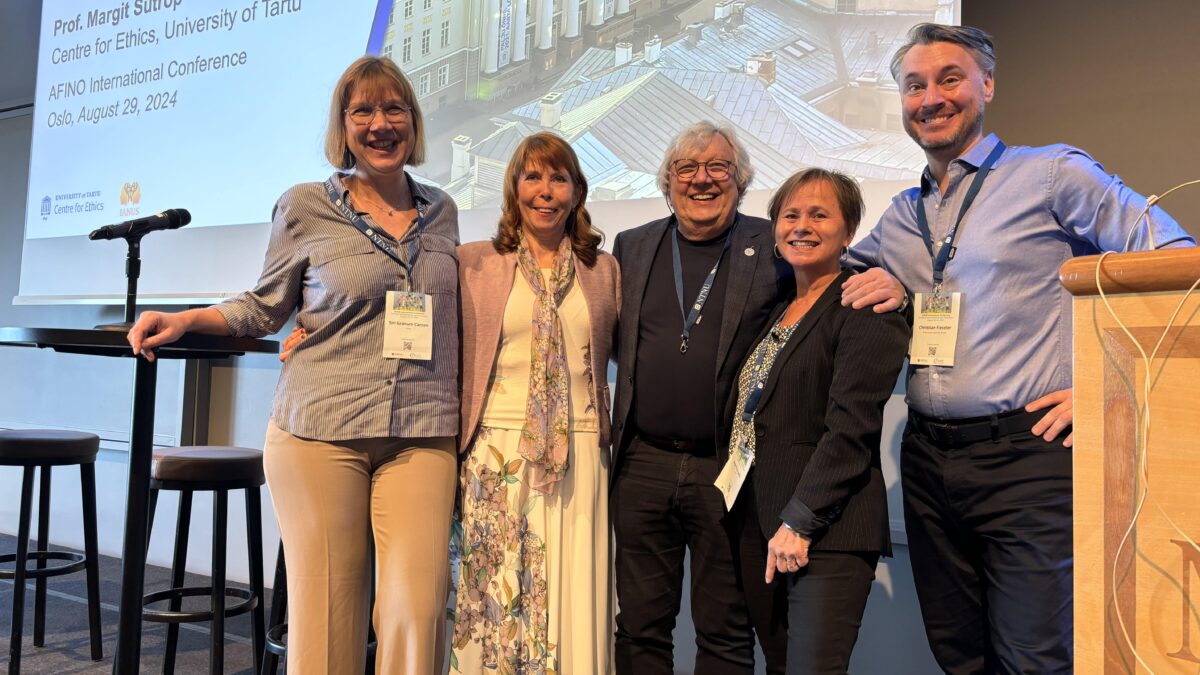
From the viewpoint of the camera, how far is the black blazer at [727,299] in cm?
204

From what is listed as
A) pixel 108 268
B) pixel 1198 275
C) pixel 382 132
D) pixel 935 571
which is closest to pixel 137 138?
pixel 108 268

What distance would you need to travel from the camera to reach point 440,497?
6.79 ft

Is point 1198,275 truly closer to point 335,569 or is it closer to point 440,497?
point 440,497

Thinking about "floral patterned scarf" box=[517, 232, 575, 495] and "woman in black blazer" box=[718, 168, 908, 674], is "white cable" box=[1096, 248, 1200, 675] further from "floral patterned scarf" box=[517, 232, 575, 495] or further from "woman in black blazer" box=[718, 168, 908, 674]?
"floral patterned scarf" box=[517, 232, 575, 495]

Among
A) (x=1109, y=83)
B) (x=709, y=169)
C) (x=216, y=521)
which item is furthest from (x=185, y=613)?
(x=1109, y=83)

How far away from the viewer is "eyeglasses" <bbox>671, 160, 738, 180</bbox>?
85.2 inches

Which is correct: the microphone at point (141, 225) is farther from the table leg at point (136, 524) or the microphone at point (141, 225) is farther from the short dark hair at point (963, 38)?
the short dark hair at point (963, 38)

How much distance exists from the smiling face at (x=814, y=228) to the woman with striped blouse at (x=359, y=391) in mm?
860

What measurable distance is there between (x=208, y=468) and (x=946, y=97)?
242 cm

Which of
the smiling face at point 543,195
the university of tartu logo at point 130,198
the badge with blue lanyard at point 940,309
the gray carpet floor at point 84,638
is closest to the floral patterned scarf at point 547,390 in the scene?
the smiling face at point 543,195

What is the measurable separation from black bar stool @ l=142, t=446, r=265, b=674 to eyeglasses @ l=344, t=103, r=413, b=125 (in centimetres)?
134

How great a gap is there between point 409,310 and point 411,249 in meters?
0.17

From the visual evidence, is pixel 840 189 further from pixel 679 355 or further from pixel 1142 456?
pixel 1142 456

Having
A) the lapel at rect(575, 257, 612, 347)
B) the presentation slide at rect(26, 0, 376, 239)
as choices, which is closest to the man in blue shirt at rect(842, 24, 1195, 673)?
the lapel at rect(575, 257, 612, 347)
